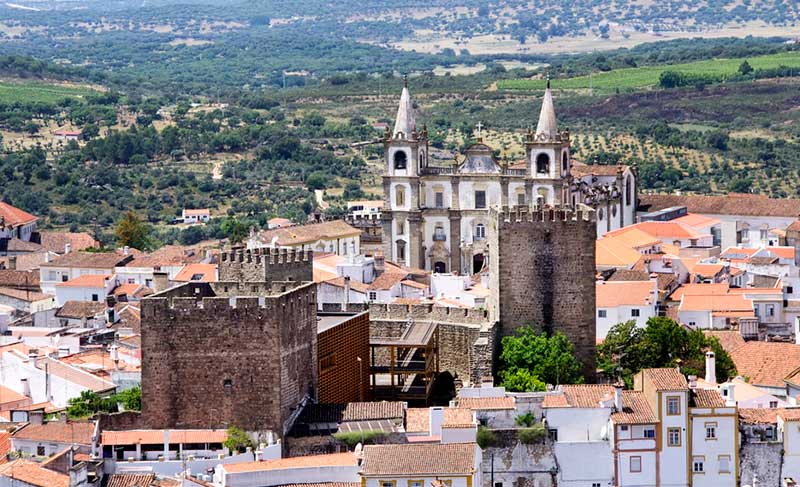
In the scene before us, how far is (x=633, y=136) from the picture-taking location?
135 meters

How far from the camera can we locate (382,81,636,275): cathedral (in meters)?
79.3

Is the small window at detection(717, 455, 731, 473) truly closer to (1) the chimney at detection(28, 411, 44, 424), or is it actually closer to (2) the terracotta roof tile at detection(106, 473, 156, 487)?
(2) the terracotta roof tile at detection(106, 473, 156, 487)

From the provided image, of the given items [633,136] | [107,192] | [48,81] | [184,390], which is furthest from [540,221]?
[48,81]

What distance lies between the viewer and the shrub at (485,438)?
41.2 m

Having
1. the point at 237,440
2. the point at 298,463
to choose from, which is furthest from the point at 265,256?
the point at 298,463

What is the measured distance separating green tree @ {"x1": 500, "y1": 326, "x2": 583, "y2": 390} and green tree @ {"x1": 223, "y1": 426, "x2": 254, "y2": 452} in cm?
774

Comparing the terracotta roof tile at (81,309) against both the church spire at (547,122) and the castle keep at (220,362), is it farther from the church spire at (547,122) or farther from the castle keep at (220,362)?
the castle keep at (220,362)

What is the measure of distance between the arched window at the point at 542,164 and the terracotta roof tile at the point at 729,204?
40.5ft

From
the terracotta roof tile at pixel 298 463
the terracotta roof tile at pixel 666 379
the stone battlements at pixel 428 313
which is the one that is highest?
the terracotta roof tile at pixel 666 379

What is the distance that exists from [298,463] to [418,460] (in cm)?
250

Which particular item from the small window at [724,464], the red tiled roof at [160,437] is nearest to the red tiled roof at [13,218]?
the red tiled roof at [160,437]

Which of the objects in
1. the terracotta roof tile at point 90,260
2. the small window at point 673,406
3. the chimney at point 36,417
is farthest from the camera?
the terracotta roof tile at point 90,260

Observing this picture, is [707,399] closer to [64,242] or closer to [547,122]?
[547,122]

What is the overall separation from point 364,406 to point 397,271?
2749 centimetres
